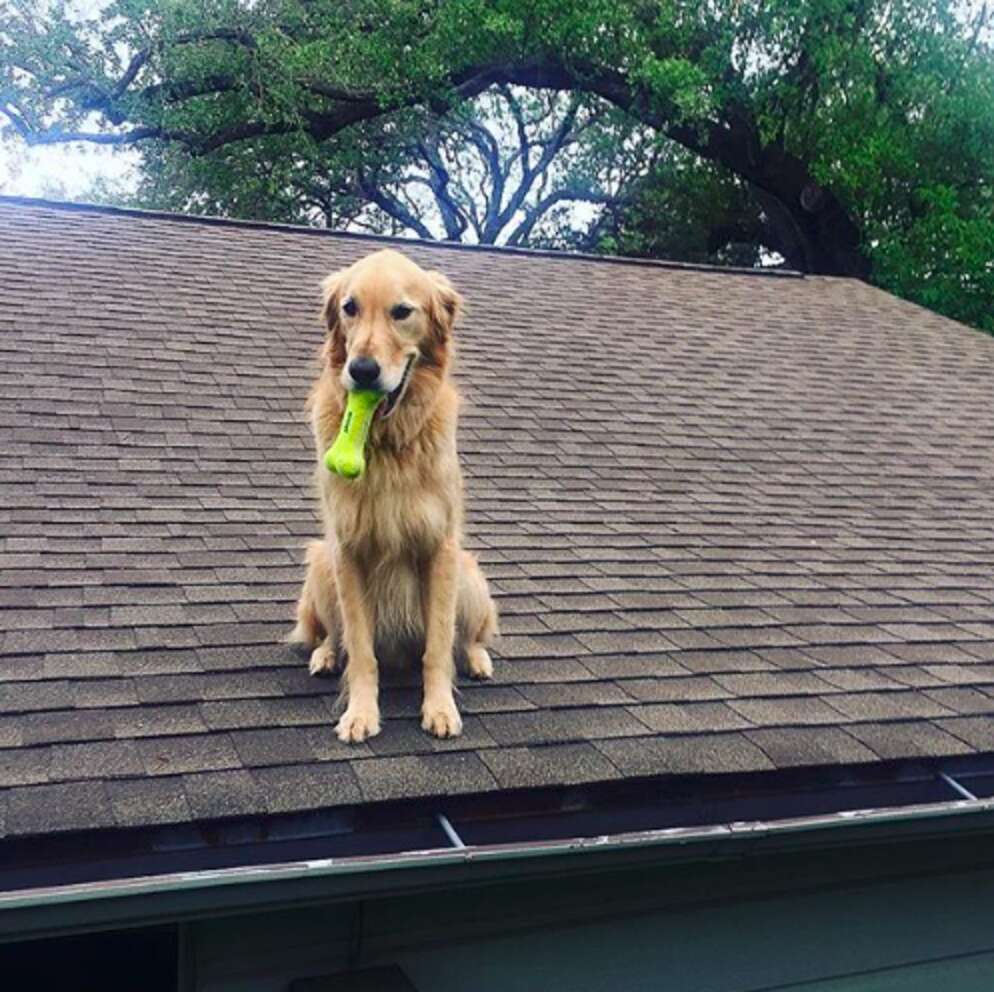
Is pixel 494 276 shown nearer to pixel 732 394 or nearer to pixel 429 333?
pixel 732 394

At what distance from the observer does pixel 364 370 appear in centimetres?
276

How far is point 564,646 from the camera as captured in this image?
3.84 meters

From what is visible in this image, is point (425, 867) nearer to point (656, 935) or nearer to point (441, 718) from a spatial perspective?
point (441, 718)

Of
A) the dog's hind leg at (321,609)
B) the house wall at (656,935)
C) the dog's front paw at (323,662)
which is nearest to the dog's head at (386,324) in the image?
the dog's hind leg at (321,609)

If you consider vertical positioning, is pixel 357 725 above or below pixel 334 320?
below

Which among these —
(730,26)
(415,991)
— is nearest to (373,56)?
(730,26)

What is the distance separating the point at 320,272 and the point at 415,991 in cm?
638

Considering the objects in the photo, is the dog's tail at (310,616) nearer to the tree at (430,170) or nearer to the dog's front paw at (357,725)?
the dog's front paw at (357,725)

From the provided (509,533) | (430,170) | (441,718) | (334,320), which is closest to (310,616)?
(441,718)

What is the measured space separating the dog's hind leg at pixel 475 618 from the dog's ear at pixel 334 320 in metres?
0.74

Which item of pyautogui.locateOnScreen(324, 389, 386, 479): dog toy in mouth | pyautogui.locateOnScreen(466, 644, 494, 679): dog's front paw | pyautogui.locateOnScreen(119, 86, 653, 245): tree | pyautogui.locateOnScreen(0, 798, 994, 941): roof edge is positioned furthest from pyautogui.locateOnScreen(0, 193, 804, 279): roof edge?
pyautogui.locateOnScreen(119, 86, 653, 245): tree

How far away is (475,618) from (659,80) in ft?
50.9

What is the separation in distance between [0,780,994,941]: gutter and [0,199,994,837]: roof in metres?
0.18

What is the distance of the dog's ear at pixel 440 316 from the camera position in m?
3.00
